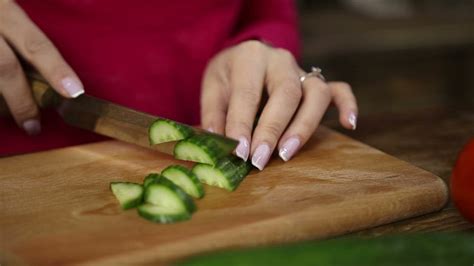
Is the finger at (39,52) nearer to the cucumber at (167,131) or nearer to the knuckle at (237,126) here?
the cucumber at (167,131)

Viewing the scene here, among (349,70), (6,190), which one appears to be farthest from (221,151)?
(349,70)

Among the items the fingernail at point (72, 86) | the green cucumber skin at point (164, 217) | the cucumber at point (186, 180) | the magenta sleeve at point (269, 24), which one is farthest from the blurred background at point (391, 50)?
the green cucumber skin at point (164, 217)

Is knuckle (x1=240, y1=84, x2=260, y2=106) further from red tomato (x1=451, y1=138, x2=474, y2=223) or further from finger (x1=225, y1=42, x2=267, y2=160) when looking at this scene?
red tomato (x1=451, y1=138, x2=474, y2=223)

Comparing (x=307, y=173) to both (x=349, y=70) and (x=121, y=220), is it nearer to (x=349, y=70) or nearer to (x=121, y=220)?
(x=121, y=220)

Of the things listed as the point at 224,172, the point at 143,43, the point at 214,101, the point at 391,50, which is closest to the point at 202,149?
the point at 224,172

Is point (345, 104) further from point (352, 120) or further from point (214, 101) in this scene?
point (214, 101)

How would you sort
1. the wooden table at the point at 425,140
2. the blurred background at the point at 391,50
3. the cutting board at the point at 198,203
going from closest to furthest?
1. the cutting board at the point at 198,203
2. the wooden table at the point at 425,140
3. the blurred background at the point at 391,50
